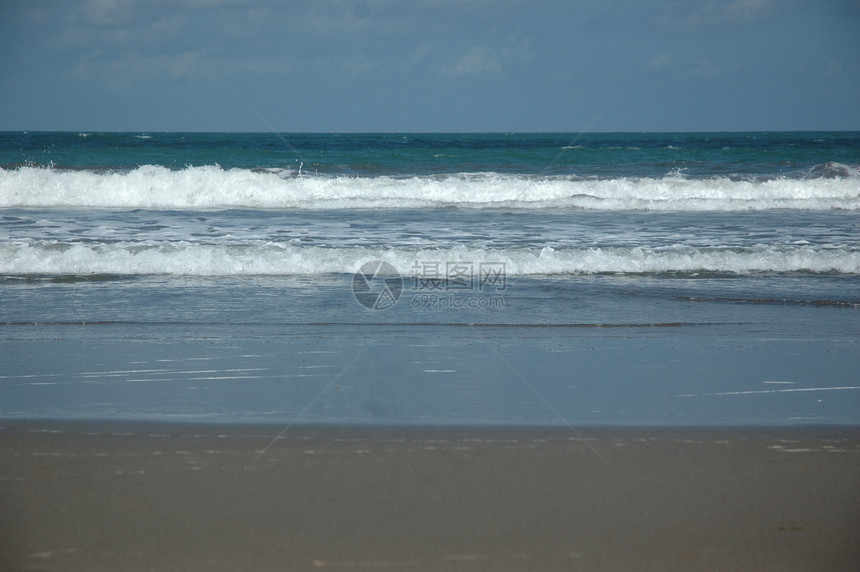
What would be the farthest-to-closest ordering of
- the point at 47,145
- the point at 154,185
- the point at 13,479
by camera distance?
the point at 47,145
the point at 154,185
the point at 13,479

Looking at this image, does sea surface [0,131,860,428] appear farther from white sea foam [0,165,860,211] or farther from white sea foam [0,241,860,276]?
white sea foam [0,165,860,211]

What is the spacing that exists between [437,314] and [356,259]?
2407mm

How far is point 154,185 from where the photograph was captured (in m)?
17.0

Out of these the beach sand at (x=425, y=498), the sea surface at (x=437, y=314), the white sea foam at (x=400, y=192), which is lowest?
the beach sand at (x=425, y=498)

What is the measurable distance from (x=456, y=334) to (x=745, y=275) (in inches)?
165

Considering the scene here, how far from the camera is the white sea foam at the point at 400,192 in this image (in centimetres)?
1530

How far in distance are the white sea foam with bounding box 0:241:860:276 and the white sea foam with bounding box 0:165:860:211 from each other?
6.53 meters

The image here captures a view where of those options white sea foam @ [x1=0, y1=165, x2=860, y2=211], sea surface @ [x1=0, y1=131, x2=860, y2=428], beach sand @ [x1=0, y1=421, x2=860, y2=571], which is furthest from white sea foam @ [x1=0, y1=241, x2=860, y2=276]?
white sea foam @ [x1=0, y1=165, x2=860, y2=211]

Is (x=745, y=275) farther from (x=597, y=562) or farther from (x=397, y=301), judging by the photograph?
(x=597, y=562)

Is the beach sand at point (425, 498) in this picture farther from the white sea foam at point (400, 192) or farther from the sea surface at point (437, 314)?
the white sea foam at point (400, 192)

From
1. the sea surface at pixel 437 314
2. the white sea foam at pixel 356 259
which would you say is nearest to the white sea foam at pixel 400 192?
the sea surface at pixel 437 314

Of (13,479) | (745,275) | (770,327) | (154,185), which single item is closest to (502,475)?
(13,479)

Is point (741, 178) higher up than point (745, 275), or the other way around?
point (741, 178)

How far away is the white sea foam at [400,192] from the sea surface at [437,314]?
63 cm
